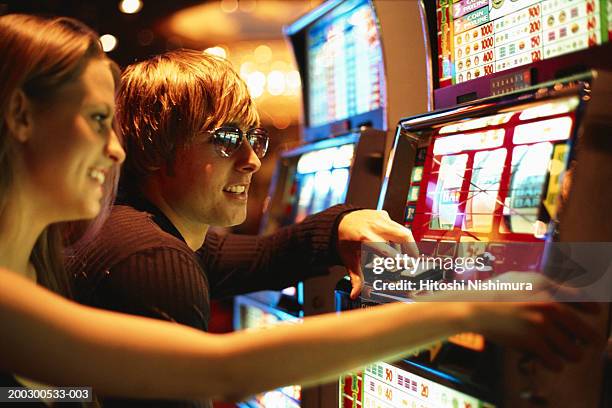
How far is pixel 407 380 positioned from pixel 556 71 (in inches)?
31.8

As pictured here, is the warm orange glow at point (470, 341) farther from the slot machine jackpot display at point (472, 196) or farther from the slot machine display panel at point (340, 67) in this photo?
the slot machine display panel at point (340, 67)

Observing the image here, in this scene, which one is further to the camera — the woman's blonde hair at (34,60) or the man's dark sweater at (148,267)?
the man's dark sweater at (148,267)

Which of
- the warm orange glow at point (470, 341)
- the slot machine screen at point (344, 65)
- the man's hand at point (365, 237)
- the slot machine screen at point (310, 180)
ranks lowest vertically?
the warm orange glow at point (470, 341)

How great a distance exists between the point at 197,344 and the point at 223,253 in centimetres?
110

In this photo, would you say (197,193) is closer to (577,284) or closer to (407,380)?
(407,380)

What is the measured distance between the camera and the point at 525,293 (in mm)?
1053

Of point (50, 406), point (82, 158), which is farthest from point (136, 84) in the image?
point (50, 406)

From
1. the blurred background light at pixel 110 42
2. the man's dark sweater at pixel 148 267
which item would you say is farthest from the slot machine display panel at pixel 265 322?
the blurred background light at pixel 110 42

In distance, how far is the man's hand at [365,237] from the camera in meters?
1.45

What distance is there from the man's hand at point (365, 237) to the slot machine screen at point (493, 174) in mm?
81

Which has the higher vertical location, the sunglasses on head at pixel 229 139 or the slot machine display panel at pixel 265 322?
the sunglasses on head at pixel 229 139

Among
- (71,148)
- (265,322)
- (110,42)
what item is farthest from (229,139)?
(110,42)

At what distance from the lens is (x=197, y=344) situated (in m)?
0.91

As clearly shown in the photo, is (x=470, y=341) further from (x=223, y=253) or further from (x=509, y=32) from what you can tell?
(x=223, y=253)
